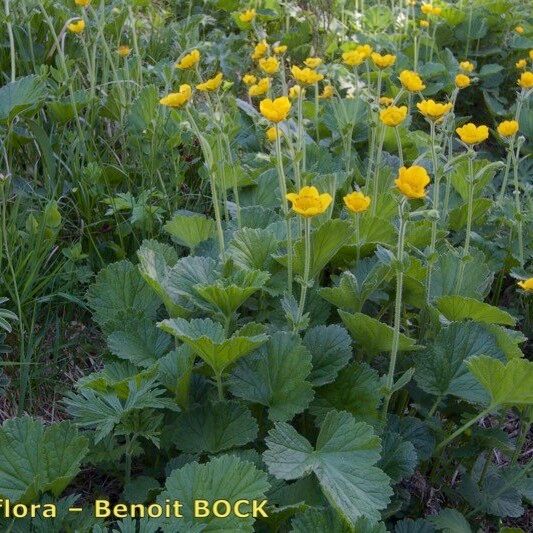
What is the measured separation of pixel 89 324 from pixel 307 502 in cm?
99

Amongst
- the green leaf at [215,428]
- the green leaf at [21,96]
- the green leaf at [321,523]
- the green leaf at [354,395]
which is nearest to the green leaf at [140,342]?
the green leaf at [215,428]

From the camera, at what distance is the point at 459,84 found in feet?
7.66

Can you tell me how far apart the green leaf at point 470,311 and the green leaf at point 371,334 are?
15cm

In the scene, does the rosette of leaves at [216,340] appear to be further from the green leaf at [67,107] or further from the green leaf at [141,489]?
the green leaf at [67,107]

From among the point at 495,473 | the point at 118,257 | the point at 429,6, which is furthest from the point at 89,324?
the point at 429,6

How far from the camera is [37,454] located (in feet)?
4.71

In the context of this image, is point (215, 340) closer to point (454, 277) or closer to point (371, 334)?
point (371, 334)

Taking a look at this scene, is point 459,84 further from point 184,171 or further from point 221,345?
point 221,345

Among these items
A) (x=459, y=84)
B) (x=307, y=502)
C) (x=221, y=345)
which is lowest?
(x=307, y=502)

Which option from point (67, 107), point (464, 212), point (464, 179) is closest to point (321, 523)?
point (464, 212)

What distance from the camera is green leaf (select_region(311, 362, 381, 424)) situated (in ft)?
5.33

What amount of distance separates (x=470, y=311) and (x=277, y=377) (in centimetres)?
50

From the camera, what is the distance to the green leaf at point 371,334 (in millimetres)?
1644

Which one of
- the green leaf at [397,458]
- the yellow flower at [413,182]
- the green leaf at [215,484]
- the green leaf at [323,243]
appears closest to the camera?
the green leaf at [215,484]
